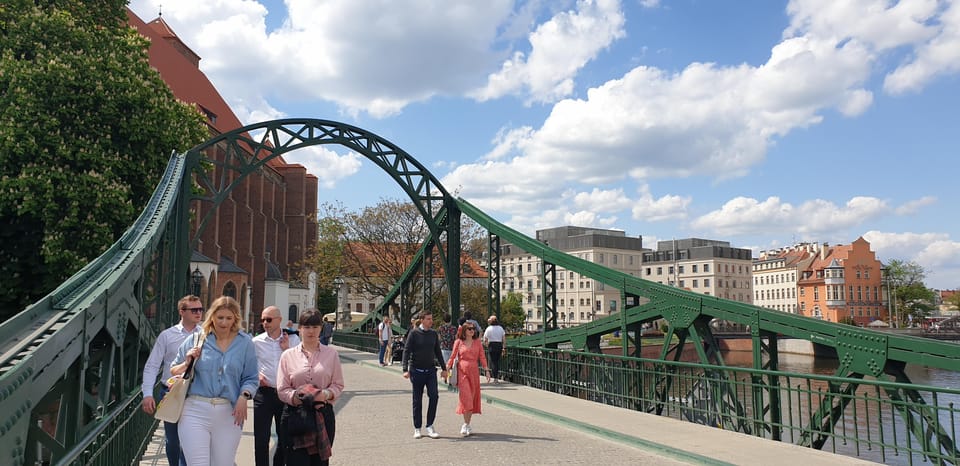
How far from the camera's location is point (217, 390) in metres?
4.50

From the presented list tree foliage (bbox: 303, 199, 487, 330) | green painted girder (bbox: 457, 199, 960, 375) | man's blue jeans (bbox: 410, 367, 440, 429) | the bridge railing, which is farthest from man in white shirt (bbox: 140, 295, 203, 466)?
tree foliage (bbox: 303, 199, 487, 330)

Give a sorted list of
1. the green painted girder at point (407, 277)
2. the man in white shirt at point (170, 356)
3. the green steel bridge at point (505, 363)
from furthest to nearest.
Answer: the green painted girder at point (407, 277)
the man in white shirt at point (170, 356)
the green steel bridge at point (505, 363)

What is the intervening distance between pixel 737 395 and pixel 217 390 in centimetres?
795

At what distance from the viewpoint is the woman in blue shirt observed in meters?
4.43

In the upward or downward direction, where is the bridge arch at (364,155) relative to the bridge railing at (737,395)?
upward

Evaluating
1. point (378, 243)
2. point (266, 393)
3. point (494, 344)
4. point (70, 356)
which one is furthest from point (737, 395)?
point (378, 243)

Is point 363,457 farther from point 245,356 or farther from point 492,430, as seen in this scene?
point 245,356

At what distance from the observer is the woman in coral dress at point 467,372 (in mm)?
8898

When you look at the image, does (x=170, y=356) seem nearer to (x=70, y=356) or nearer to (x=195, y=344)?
(x=195, y=344)

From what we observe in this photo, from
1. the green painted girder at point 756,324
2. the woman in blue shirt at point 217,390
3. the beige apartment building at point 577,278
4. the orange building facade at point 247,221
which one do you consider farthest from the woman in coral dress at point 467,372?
the beige apartment building at point 577,278

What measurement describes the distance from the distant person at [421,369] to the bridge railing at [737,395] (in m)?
3.99

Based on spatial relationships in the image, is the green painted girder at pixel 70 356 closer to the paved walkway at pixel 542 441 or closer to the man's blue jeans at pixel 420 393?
the paved walkway at pixel 542 441

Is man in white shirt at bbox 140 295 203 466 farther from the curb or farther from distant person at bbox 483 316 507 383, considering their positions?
distant person at bbox 483 316 507 383

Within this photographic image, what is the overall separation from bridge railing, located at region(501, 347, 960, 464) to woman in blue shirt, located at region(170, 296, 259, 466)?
5.89 metres
